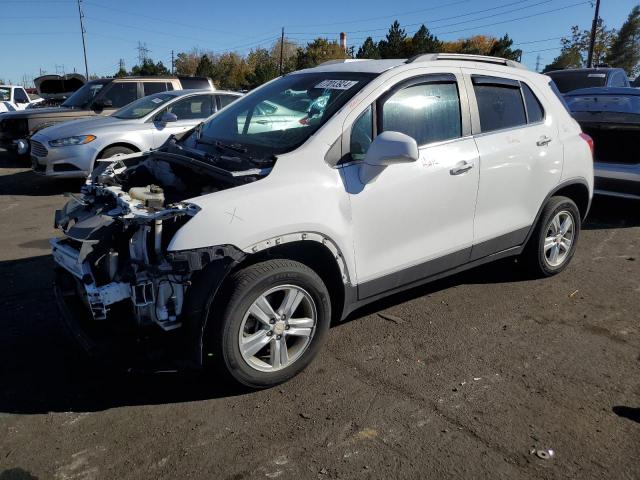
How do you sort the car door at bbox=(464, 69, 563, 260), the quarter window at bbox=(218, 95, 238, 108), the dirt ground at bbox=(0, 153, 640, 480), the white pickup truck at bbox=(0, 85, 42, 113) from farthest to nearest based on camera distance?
the white pickup truck at bbox=(0, 85, 42, 113), the quarter window at bbox=(218, 95, 238, 108), the car door at bbox=(464, 69, 563, 260), the dirt ground at bbox=(0, 153, 640, 480)

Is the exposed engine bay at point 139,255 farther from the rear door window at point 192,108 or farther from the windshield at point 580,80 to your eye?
the windshield at point 580,80

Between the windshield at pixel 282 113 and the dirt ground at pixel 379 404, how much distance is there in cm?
150

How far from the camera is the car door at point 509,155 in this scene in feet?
13.2

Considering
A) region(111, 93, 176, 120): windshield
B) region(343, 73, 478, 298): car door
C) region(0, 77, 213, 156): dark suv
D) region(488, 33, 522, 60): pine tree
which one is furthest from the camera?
region(488, 33, 522, 60): pine tree

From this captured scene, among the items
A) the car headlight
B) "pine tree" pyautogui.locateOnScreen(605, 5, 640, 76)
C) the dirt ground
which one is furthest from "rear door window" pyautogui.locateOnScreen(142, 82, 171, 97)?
"pine tree" pyautogui.locateOnScreen(605, 5, 640, 76)

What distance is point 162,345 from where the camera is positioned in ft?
9.68

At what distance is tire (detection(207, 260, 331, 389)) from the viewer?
9.44 ft

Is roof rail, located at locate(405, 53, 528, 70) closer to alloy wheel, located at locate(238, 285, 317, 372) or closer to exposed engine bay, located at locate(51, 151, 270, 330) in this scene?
exposed engine bay, located at locate(51, 151, 270, 330)

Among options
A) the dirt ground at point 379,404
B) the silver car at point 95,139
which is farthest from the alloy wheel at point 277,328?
the silver car at point 95,139

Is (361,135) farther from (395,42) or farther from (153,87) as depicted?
(395,42)

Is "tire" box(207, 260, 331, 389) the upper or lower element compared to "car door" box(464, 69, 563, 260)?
lower

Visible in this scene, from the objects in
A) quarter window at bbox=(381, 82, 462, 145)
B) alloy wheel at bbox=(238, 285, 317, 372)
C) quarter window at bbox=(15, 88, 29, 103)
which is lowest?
alloy wheel at bbox=(238, 285, 317, 372)

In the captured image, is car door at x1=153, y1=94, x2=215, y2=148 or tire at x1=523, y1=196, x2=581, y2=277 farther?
car door at x1=153, y1=94, x2=215, y2=148

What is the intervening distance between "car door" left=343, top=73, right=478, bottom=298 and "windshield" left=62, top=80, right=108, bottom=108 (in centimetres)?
951
